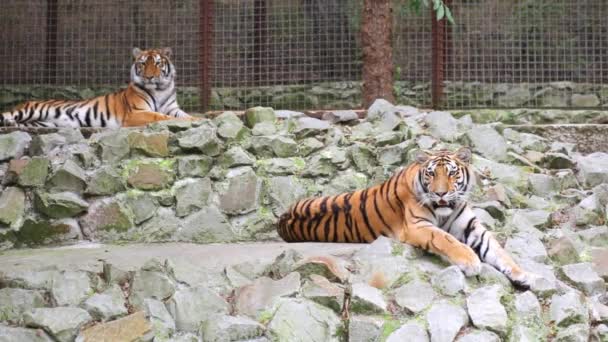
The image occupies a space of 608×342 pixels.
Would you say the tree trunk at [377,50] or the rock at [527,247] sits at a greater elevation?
the tree trunk at [377,50]

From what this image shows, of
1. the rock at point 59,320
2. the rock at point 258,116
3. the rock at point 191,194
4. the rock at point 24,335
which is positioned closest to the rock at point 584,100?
the rock at point 258,116

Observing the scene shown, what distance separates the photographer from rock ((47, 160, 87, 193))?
7.07m

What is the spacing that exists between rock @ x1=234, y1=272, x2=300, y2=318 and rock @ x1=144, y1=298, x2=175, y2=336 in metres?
0.39

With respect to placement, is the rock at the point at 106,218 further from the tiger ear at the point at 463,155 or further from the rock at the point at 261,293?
the tiger ear at the point at 463,155

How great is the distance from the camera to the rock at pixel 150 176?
23.5 ft

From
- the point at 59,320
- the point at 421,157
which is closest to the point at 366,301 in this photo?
the point at 421,157

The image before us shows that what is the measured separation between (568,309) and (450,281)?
665 mm

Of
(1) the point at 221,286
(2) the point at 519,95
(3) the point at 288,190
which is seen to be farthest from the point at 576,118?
(1) the point at 221,286

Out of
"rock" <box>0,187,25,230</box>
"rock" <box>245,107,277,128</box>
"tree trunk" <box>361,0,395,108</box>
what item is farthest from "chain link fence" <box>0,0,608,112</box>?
"rock" <box>0,187,25,230</box>

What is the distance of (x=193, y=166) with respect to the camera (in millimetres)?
7285

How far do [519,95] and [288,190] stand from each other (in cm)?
438

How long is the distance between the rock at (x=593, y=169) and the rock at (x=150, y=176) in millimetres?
3300

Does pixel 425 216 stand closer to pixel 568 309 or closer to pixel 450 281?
pixel 450 281

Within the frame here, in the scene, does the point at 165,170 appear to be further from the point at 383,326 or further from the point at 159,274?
the point at 383,326
